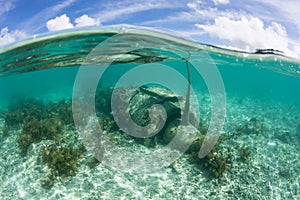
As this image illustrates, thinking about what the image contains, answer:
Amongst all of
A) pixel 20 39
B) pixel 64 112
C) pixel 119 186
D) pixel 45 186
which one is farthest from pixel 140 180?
pixel 20 39

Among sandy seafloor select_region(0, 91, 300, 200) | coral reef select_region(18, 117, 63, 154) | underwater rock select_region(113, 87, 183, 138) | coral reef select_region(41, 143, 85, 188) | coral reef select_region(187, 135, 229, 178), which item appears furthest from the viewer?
underwater rock select_region(113, 87, 183, 138)

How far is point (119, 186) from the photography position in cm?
1029

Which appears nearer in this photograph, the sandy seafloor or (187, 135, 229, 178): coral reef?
the sandy seafloor

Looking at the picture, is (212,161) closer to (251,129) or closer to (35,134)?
(251,129)

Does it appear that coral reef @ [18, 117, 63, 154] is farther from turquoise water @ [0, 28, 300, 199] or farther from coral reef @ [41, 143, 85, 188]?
coral reef @ [41, 143, 85, 188]

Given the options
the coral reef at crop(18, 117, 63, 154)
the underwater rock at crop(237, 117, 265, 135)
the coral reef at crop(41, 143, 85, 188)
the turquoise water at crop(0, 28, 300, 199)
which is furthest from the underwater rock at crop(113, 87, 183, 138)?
the underwater rock at crop(237, 117, 265, 135)

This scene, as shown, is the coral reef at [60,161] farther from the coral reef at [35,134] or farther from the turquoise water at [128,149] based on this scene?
the coral reef at [35,134]

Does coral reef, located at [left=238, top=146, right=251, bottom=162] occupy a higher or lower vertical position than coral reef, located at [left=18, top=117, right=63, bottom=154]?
lower

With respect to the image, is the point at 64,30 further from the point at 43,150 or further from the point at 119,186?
the point at 119,186

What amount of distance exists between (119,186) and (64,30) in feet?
28.3

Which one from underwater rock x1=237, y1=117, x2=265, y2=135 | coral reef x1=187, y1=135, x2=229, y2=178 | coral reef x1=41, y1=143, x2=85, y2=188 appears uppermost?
coral reef x1=41, y1=143, x2=85, y2=188

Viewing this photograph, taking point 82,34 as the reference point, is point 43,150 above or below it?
below

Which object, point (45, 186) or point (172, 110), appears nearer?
point (45, 186)

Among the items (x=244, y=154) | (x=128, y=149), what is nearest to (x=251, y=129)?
(x=244, y=154)
